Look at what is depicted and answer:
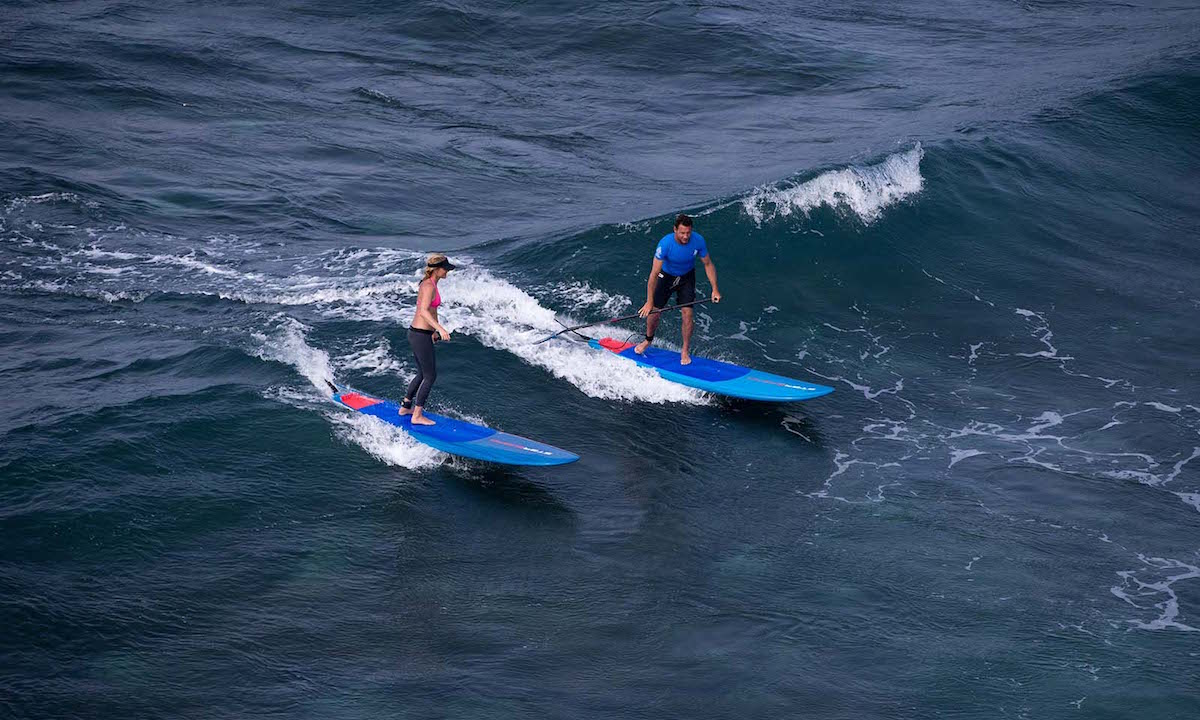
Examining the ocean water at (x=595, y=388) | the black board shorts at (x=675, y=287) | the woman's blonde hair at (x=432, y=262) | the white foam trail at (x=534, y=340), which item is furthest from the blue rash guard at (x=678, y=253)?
the woman's blonde hair at (x=432, y=262)

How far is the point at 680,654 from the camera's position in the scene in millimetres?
9844

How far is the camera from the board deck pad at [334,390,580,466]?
40.3 feet

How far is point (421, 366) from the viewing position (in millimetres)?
12586

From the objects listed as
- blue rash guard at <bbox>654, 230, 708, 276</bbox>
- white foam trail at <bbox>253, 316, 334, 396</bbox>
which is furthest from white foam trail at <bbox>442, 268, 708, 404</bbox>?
white foam trail at <bbox>253, 316, 334, 396</bbox>

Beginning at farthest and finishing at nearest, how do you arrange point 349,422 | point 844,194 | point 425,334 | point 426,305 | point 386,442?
point 844,194, point 349,422, point 386,442, point 425,334, point 426,305

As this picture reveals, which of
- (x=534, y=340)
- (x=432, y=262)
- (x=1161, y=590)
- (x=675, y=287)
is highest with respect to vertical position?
(x=432, y=262)

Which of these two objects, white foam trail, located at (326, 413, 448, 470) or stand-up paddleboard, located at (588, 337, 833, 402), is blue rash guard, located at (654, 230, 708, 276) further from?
white foam trail, located at (326, 413, 448, 470)

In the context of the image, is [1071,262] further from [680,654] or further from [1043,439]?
[680,654]

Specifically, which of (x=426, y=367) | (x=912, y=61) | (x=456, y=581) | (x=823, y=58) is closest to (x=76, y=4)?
(x=823, y=58)

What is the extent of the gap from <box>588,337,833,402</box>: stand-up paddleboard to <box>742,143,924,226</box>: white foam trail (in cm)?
488

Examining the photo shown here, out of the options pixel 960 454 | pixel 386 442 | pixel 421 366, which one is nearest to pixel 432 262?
pixel 421 366

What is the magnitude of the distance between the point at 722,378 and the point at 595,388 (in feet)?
5.34

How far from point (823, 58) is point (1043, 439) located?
1763cm

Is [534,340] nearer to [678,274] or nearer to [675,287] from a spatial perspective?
[675,287]
